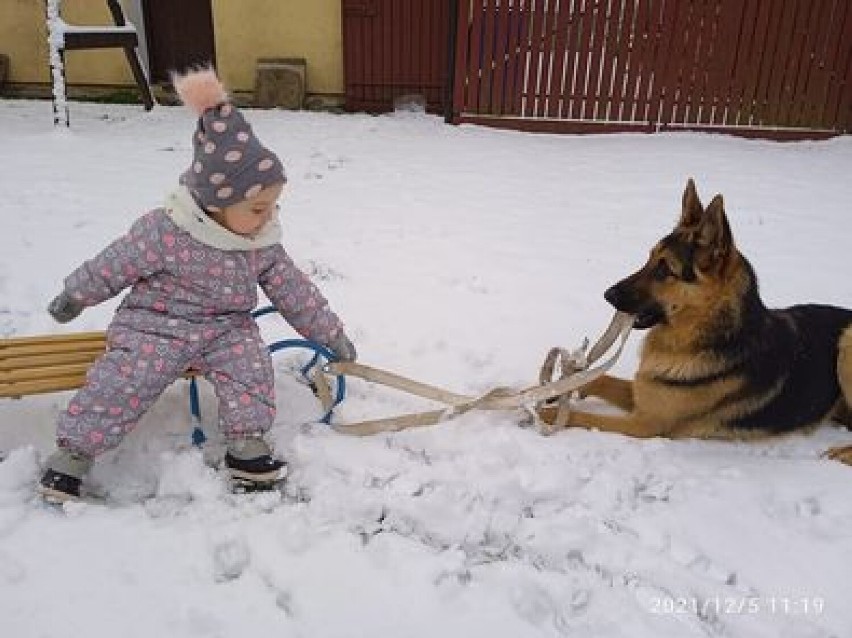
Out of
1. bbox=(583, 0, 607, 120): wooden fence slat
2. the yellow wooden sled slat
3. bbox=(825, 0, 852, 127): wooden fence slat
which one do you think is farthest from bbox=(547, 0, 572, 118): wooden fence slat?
the yellow wooden sled slat

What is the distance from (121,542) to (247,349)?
762 millimetres

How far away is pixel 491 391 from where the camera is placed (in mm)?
2762

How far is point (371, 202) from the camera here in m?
5.48

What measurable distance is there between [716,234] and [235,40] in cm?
714

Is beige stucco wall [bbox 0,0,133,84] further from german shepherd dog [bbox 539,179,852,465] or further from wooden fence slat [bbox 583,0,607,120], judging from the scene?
german shepherd dog [bbox 539,179,852,465]

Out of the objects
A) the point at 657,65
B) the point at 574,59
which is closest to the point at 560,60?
the point at 574,59

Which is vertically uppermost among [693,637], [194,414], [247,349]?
[247,349]

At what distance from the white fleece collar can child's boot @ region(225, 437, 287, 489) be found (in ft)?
2.29

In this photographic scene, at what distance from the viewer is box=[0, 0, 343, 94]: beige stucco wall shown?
7961mm

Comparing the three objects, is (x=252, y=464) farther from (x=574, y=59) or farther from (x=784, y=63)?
(x=784, y=63)

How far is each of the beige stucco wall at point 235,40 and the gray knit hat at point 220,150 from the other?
20.4 ft

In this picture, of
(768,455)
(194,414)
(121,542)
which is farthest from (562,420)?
(121,542)

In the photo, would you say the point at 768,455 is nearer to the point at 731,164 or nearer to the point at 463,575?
the point at 463,575

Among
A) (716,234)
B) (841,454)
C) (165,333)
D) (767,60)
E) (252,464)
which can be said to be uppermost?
(767,60)
